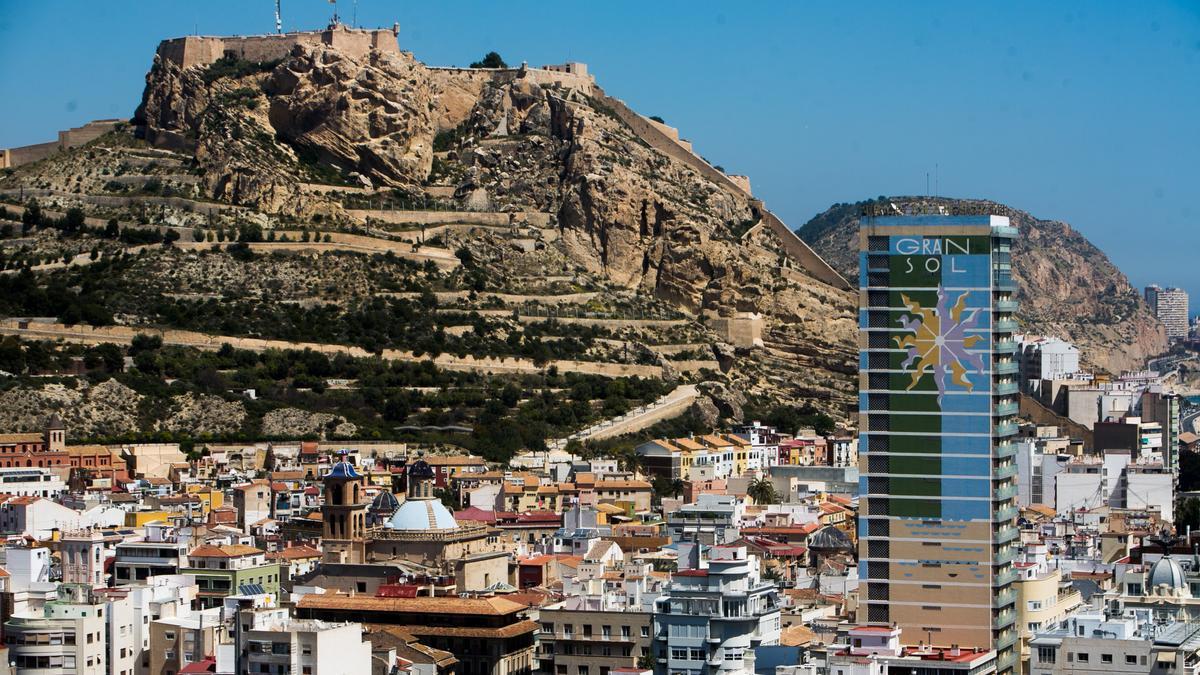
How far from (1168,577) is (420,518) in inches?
657

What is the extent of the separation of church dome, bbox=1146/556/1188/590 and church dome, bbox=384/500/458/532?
1587 centimetres

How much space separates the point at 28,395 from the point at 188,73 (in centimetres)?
3023

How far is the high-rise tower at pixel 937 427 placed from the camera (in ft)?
163

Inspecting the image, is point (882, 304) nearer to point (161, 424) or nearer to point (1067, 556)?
point (1067, 556)

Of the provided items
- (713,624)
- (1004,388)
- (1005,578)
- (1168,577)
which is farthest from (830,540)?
(713,624)

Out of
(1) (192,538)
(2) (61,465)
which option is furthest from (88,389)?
(1) (192,538)

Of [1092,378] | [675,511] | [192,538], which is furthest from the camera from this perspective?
[1092,378]

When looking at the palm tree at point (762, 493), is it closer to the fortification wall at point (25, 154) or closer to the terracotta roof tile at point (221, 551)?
the terracotta roof tile at point (221, 551)

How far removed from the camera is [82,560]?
182 ft

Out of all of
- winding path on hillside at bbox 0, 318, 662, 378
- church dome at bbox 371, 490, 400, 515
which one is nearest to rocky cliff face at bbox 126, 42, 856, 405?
winding path on hillside at bbox 0, 318, 662, 378

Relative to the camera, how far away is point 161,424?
88.9 metres

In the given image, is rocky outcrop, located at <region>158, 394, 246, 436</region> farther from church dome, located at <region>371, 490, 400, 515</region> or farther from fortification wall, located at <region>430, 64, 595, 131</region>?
fortification wall, located at <region>430, 64, 595, 131</region>

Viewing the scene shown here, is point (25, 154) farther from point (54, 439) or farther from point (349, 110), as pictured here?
point (54, 439)

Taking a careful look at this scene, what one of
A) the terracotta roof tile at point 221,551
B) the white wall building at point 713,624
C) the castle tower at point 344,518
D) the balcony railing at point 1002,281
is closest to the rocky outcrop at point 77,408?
the castle tower at point 344,518
